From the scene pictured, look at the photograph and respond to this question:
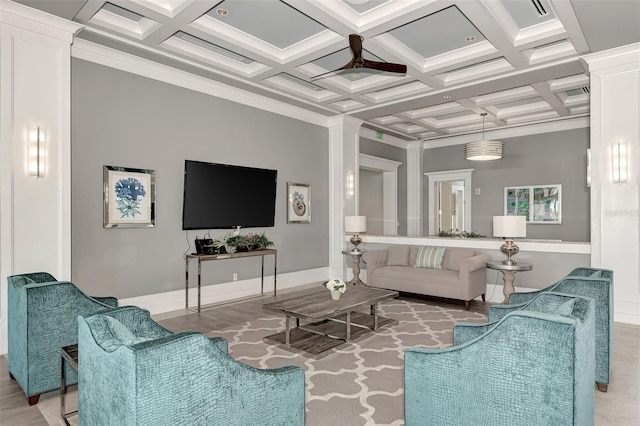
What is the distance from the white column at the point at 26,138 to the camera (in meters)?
3.58

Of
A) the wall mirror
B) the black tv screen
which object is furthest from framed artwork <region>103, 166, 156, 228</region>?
the wall mirror

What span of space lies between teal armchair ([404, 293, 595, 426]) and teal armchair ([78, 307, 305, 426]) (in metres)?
0.63

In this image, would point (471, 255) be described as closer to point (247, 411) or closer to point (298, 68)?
point (298, 68)

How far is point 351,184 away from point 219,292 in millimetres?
3232

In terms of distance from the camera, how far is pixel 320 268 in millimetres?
7277

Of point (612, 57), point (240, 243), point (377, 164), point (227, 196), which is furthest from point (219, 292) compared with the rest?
point (612, 57)

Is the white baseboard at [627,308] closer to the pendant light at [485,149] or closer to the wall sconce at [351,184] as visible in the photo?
the pendant light at [485,149]

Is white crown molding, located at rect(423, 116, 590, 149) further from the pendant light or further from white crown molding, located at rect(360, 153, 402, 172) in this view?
the pendant light

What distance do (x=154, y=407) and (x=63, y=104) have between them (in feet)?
12.0

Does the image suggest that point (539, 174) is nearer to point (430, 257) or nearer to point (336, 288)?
point (430, 257)

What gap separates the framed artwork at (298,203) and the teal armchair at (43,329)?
4.07 metres

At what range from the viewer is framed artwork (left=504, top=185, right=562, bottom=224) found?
25.0 ft

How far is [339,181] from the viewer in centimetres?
741

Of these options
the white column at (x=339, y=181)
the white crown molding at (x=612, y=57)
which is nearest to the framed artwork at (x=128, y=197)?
the white column at (x=339, y=181)
